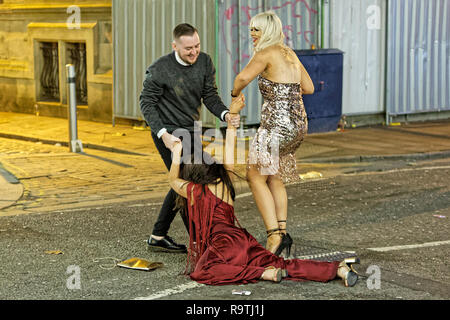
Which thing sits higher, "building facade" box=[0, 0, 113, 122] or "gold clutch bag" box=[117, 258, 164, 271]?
"building facade" box=[0, 0, 113, 122]

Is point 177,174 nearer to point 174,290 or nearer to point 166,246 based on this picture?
point 166,246

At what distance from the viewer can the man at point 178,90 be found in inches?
258

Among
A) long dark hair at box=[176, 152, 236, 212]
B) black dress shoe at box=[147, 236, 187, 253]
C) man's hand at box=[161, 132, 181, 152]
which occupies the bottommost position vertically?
black dress shoe at box=[147, 236, 187, 253]

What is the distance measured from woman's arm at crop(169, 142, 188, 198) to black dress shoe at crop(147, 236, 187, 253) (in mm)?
744

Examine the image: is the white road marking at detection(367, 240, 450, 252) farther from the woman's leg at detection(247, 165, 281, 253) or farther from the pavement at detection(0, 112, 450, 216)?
the pavement at detection(0, 112, 450, 216)

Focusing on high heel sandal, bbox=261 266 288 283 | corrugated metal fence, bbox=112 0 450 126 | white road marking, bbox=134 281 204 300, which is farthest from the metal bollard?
high heel sandal, bbox=261 266 288 283

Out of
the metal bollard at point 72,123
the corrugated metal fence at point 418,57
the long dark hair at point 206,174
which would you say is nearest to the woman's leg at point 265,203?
the long dark hair at point 206,174

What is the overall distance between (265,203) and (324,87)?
8098 millimetres

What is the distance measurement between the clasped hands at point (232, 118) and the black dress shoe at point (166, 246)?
0.93 meters

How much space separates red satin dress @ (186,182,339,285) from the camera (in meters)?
5.88

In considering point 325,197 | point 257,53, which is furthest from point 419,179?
point 257,53

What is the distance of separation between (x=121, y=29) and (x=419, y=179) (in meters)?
7.24

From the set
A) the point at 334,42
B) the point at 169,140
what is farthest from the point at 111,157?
the point at 169,140

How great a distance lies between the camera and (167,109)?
22.0 ft
